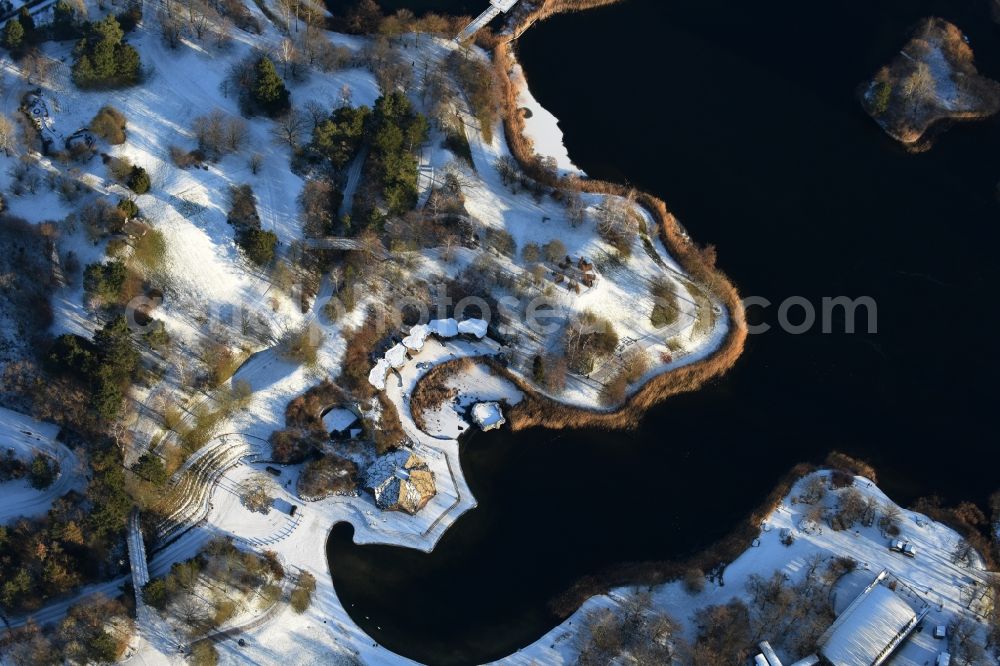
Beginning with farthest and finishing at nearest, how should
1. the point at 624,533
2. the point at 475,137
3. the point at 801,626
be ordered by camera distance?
the point at 475,137 < the point at 624,533 < the point at 801,626

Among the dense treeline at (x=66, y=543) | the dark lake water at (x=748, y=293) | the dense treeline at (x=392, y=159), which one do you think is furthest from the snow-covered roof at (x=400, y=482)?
the dense treeline at (x=392, y=159)

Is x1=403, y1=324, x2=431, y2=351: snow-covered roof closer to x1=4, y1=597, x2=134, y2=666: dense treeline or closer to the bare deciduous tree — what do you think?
the bare deciduous tree

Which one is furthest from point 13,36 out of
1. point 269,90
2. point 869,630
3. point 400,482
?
point 869,630

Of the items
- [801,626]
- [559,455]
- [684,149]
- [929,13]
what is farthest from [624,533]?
[929,13]

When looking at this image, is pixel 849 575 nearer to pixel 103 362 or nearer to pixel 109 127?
pixel 103 362

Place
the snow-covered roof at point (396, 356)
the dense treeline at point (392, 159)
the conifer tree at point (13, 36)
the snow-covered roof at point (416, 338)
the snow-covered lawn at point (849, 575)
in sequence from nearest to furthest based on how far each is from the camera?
the snow-covered lawn at point (849, 575)
the snow-covered roof at point (396, 356)
the snow-covered roof at point (416, 338)
the dense treeline at point (392, 159)
the conifer tree at point (13, 36)

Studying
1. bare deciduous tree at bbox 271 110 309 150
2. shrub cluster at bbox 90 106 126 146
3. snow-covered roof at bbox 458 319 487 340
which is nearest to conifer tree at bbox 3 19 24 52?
shrub cluster at bbox 90 106 126 146

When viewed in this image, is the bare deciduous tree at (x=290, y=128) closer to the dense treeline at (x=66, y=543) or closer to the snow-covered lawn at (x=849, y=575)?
the dense treeline at (x=66, y=543)

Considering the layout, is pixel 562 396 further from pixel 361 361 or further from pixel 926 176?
pixel 926 176
